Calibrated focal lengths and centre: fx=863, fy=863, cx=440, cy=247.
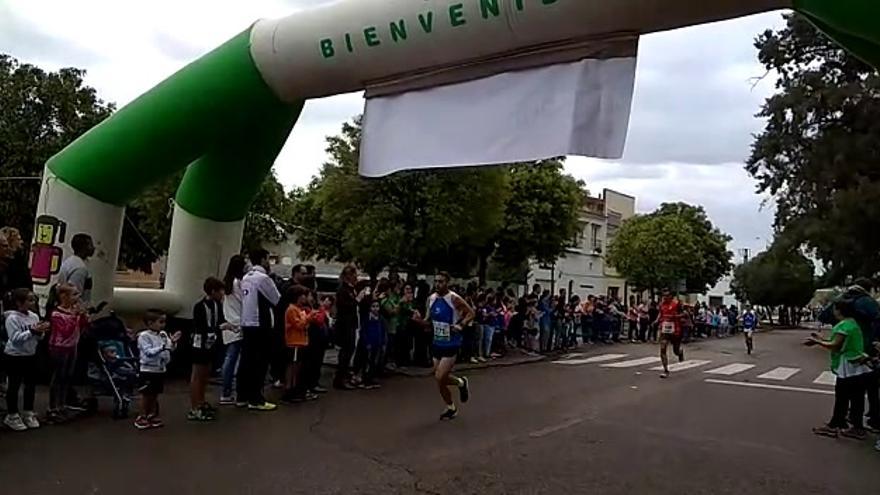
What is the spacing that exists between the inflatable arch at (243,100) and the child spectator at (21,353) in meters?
2.22

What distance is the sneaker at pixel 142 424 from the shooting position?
8.29 m

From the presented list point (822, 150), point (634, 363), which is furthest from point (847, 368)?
point (822, 150)

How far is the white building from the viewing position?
5512cm

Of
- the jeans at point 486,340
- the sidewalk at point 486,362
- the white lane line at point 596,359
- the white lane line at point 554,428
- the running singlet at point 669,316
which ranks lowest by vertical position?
the white lane line at point 554,428

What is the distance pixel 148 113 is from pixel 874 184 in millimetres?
21298

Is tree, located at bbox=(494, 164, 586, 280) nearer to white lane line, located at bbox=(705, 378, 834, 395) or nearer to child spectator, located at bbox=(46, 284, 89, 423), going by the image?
white lane line, located at bbox=(705, 378, 834, 395)

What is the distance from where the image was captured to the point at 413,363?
1576 centimetres

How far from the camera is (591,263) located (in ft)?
195

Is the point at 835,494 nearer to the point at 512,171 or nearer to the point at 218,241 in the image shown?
the point at 218,241

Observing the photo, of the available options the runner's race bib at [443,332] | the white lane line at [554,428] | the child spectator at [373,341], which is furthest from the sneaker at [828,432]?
the child spectator at [373,341]

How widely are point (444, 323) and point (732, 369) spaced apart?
1177 centimetres

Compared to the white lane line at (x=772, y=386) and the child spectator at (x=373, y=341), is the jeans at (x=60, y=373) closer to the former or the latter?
the child spectator at (x=373, y=341)

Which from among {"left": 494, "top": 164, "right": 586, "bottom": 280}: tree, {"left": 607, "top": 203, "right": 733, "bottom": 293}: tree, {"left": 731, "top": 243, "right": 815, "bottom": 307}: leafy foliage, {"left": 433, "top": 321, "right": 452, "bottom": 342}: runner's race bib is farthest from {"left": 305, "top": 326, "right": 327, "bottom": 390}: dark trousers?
{"left": 731, "top": 243, "right": 815, "bottom": 307}: leafy foliage

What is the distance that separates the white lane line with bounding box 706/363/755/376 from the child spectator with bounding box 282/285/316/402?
1032cm
